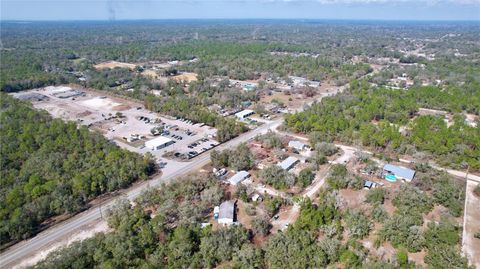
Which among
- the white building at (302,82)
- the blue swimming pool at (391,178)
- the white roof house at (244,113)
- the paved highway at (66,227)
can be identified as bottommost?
the paved highway at (66,227)

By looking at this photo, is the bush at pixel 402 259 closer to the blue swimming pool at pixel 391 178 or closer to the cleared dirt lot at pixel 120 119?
the blue swimming pool at pixel 391 178

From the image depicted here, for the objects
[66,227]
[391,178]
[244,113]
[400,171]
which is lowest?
[66,227]

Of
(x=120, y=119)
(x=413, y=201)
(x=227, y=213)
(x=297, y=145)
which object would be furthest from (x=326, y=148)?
(x=120, y=119)

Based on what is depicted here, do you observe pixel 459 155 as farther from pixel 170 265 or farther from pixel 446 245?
pixel 170 265

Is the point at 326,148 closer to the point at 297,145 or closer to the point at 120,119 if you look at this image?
the point at 297,145

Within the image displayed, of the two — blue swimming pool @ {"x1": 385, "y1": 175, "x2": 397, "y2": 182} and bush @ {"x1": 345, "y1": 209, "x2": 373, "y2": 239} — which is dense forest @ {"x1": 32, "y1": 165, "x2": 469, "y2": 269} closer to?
bush @ {"x1": 345, "y1": 209, "x2": 373, "y2": 239}

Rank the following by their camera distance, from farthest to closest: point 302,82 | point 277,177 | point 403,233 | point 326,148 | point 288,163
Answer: point 302,82
point 326,148
point 288,163
point 277,177
point 403,233

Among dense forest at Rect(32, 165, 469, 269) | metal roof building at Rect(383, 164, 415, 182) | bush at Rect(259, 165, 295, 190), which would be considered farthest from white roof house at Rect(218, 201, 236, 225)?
metal roof building at Rect(383, 164, 415, 182)

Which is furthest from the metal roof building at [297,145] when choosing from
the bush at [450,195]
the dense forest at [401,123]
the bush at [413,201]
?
the bush at [450,195]
